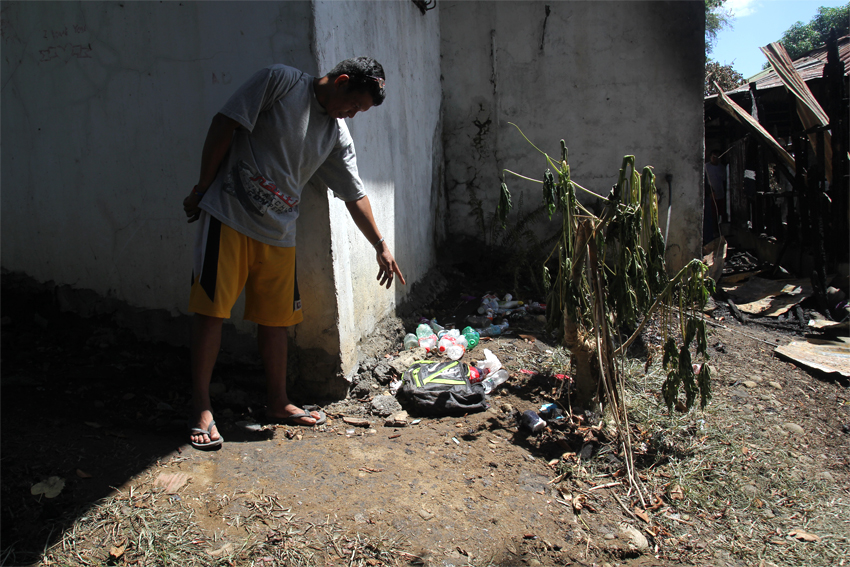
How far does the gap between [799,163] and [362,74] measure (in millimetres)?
5312

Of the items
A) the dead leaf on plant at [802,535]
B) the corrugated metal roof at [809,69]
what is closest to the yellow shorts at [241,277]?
the dead leaf on plant at [802,535]

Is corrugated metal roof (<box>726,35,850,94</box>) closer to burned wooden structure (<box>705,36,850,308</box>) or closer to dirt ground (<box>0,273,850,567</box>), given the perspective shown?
burned wooden structure (<box>705,36,850,308</box>)

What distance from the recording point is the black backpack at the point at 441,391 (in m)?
2.98

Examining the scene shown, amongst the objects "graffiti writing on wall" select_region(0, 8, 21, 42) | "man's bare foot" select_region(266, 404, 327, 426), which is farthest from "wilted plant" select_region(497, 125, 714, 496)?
"graffiti writing on wall" select_region(0, 8, 21, 42)

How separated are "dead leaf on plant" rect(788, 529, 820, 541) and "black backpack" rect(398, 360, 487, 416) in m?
1.45

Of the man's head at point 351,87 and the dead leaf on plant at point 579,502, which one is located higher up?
the man's head at point 351,87

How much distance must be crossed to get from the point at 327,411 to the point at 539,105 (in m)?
4.22

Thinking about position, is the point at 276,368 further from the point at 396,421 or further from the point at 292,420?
the point at 396,421

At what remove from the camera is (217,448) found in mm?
2379

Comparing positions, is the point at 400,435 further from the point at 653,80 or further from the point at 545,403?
the point at 653,80

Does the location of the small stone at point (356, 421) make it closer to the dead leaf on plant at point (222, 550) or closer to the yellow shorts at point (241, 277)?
the yellow shorts at point (241, 277)

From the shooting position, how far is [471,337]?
399 cm

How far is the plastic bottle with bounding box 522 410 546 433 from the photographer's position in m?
2.80

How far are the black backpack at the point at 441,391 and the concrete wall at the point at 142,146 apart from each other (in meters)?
0.38
